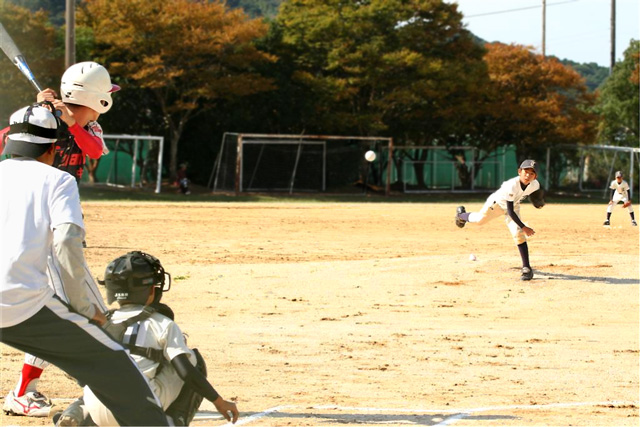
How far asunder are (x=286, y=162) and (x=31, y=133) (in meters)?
36.3

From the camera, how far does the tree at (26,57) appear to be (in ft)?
125

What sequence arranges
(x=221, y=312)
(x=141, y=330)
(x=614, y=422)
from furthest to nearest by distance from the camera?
(x=221, y=312), (x=614, y=422), (x=141, y=330)

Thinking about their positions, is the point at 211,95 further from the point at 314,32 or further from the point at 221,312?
the point at 221,312

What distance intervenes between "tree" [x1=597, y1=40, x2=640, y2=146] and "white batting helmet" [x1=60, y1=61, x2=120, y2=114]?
5396 cm

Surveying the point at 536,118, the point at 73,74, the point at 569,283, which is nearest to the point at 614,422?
the point at 73,74

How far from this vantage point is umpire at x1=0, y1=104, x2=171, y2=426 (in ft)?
13.8

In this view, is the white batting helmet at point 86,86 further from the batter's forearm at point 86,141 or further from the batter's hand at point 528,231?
the batter's hand at point 528,231

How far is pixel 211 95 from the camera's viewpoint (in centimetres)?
3878

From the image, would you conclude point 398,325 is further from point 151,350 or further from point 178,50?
point 178,50

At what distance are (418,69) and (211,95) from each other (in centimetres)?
962

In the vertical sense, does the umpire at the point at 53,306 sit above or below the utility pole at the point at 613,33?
below

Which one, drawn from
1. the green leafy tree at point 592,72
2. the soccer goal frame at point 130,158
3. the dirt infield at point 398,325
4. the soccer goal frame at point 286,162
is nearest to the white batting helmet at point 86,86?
the dirt infield at point 398,325

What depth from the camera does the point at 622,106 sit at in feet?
188

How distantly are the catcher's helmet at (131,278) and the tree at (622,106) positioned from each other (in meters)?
54.9
